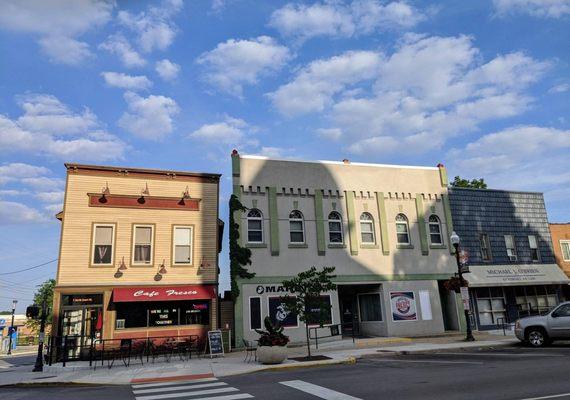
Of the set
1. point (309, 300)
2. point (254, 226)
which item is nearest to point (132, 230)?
point (254, 226)

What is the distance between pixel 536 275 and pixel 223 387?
23.4 meters

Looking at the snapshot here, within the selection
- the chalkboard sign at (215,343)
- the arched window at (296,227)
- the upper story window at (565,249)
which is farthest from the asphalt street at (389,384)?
the upper story window at (565,249)

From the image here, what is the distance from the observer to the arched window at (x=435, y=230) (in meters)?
26.6

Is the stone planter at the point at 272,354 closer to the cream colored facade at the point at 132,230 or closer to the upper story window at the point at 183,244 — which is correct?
the cream colored facade at the point at 132,230

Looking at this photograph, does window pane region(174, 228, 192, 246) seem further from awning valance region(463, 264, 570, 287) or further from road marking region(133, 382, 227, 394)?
awning valance region(463, 264, 570, 287)

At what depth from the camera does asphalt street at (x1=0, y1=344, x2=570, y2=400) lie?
29.1 feet

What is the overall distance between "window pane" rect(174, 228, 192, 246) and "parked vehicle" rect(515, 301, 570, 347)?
597 inches

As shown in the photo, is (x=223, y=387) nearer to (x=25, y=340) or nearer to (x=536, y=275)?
(x=536, y=275)

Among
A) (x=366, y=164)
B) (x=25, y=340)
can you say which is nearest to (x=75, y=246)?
(x=366, y=164)

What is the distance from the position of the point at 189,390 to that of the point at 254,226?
41.5 feet

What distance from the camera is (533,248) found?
2850 cm

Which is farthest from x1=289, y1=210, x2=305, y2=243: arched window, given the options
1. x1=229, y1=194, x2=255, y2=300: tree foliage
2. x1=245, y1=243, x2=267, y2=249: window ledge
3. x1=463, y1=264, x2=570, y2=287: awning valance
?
x1=463, y1=264, x2=570, y2=287: awning valance

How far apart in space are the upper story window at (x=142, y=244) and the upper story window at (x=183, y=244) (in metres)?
1.14

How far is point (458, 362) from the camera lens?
13.7 m
